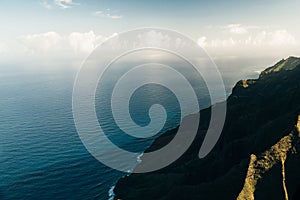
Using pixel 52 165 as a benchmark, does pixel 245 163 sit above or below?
above

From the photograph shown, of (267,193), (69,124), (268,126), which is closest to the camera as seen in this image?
(267,193)

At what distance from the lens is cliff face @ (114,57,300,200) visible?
7194cm

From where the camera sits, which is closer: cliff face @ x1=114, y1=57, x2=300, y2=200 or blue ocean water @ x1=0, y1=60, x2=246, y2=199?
cliff face @ x1=114, y1=57, x2=300, y2=200

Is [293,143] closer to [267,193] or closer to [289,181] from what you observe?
[289,181]

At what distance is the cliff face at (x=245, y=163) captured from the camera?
71.9 m

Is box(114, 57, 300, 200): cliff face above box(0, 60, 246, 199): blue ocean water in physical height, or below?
above

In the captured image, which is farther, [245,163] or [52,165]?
[52,165]

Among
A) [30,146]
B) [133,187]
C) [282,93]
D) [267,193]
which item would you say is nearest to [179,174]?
[133,187]

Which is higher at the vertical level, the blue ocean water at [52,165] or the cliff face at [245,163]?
the cliff face at [245,163]

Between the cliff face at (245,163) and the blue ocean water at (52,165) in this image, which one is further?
the blue ocean water at (52,165)

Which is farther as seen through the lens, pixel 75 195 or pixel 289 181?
pixel 75 195

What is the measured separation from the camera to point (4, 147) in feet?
500

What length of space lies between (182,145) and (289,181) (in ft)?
207

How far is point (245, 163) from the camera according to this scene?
77750 millimetres
